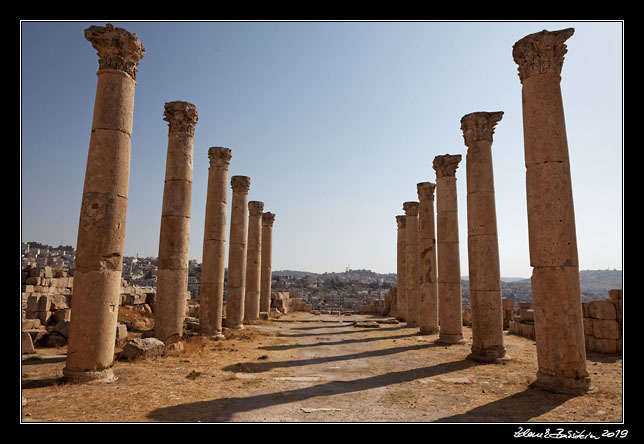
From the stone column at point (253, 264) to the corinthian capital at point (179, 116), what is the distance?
520 inches

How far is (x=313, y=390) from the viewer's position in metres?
9.17

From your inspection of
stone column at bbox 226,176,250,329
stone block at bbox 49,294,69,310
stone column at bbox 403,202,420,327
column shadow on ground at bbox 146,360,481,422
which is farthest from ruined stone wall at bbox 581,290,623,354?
stone block at bbox 49,294,69,310

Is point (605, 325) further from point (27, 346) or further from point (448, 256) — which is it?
point (27, 346)

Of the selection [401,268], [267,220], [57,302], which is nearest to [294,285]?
[267,220]

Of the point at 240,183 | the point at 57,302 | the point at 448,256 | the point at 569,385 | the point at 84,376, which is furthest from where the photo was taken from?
the point at 240,183

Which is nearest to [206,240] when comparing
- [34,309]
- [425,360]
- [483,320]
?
[34,309]

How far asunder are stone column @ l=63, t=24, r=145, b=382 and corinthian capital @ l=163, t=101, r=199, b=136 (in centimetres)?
447

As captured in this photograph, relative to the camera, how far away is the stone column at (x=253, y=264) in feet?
86.6

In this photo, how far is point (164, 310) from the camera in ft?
46.5

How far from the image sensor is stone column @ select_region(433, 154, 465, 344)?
56.6 ft

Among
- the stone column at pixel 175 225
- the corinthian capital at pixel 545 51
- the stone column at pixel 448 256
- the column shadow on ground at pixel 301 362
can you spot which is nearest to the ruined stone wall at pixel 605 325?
the stone column at pixel 448 256

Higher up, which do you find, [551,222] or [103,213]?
[103,213]

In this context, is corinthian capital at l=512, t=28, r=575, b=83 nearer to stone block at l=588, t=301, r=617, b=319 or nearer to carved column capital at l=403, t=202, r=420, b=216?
stone block at l=588, t=301, r=617, b=319

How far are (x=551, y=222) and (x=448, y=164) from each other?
30.8 feet
